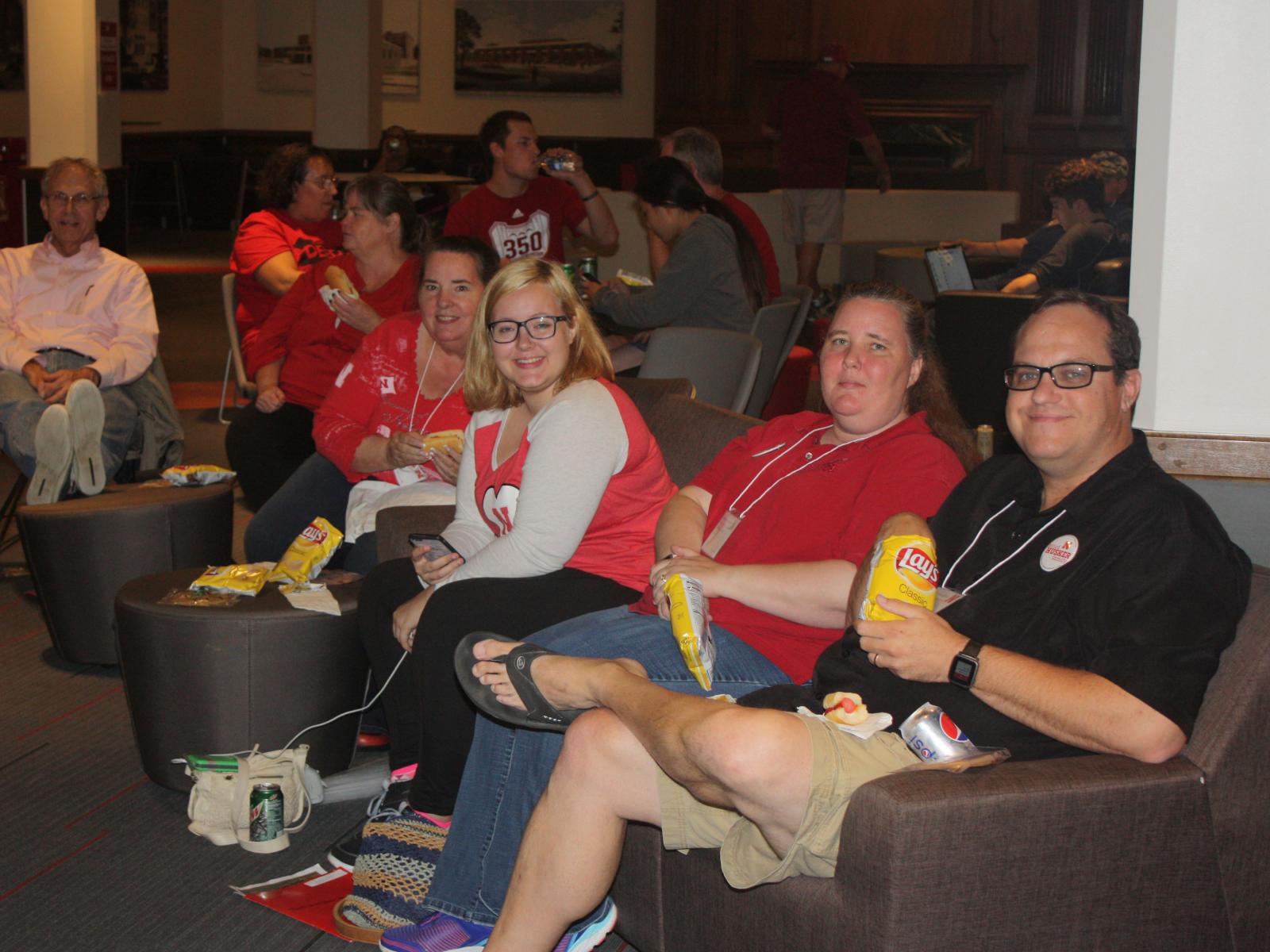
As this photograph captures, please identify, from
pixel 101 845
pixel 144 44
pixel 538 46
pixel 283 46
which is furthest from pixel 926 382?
pixel 144 44

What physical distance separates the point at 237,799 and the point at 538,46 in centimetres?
1322

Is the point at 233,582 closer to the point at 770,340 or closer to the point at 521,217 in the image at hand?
the point at 770,340

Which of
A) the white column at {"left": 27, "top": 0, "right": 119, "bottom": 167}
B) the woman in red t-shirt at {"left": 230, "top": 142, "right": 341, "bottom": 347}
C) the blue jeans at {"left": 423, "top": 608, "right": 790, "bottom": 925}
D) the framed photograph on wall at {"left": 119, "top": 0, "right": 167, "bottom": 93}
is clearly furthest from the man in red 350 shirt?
the framed photograph on wall at {"left": 119, "top": 0, "right": 167, "bottom": 93}

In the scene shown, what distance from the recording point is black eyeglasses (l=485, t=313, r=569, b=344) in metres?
2.73

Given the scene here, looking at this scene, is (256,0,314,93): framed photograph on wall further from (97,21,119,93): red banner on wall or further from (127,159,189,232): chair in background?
(97,21,119,93): red banner on wall

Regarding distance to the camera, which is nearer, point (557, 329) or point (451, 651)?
point (451, 651)

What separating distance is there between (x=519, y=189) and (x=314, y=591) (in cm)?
276

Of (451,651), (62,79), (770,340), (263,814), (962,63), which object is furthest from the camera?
(962,63)

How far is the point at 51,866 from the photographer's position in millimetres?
2646

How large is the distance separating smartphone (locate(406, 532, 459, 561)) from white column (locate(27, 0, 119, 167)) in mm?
7900

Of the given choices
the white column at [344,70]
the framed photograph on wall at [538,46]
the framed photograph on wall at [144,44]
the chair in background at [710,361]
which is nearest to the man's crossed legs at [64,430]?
the chair in background at [710,361]

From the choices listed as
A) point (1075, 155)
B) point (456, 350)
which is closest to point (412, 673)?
point (456, 350)

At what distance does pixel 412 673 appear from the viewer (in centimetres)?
262

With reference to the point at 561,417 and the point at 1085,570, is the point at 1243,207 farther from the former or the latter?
the point at 561,417
